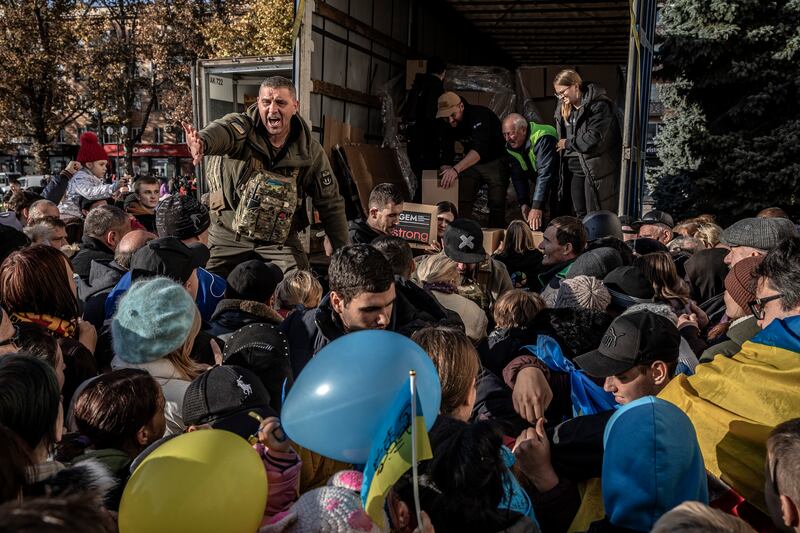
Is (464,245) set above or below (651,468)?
above

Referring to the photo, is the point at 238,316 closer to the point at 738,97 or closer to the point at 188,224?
the point at 188,224

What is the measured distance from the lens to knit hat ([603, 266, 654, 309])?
12.3ft

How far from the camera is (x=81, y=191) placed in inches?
320

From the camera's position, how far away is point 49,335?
8.71 feet

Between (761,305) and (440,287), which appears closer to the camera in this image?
(761,305)

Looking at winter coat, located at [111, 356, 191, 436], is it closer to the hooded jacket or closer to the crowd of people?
the crowd of people

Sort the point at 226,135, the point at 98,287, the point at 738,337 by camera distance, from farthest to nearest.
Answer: the point at 226,135, the point at 98,287, the point at 738,337

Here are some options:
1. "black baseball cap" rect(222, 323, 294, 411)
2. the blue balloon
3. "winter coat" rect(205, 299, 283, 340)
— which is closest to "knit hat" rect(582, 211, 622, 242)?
"winter coat" rect(205, 299, 283, 340)

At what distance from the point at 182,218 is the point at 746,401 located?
3.56 m

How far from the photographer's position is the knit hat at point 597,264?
419cm

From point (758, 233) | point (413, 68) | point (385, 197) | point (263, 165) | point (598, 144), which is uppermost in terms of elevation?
point (413, 68)

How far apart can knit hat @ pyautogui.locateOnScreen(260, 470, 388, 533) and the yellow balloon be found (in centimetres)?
10

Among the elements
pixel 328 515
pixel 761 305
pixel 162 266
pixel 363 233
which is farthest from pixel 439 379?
pixel 363 233

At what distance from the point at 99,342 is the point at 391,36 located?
294 inches
